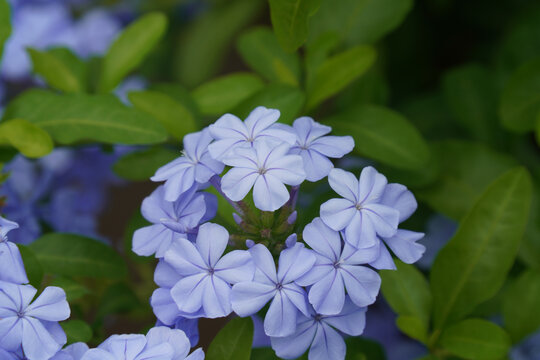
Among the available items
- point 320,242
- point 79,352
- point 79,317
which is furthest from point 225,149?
point 79,317

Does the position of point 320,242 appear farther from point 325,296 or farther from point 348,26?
point 348,26

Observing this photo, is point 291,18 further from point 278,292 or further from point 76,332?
point 76,332

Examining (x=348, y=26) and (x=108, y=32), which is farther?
(x=108, y=32)

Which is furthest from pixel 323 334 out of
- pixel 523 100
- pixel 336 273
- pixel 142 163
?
pixel 523 100

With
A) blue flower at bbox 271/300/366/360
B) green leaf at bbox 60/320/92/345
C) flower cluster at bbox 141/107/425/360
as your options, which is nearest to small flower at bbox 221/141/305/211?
flower cluster at bbox 141/107/425/360

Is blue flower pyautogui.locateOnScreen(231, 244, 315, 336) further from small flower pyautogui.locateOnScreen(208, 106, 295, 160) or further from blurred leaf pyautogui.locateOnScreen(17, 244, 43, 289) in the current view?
blurred leaf pyautogui.locateOnScreen(17, 244, 43, 289)
